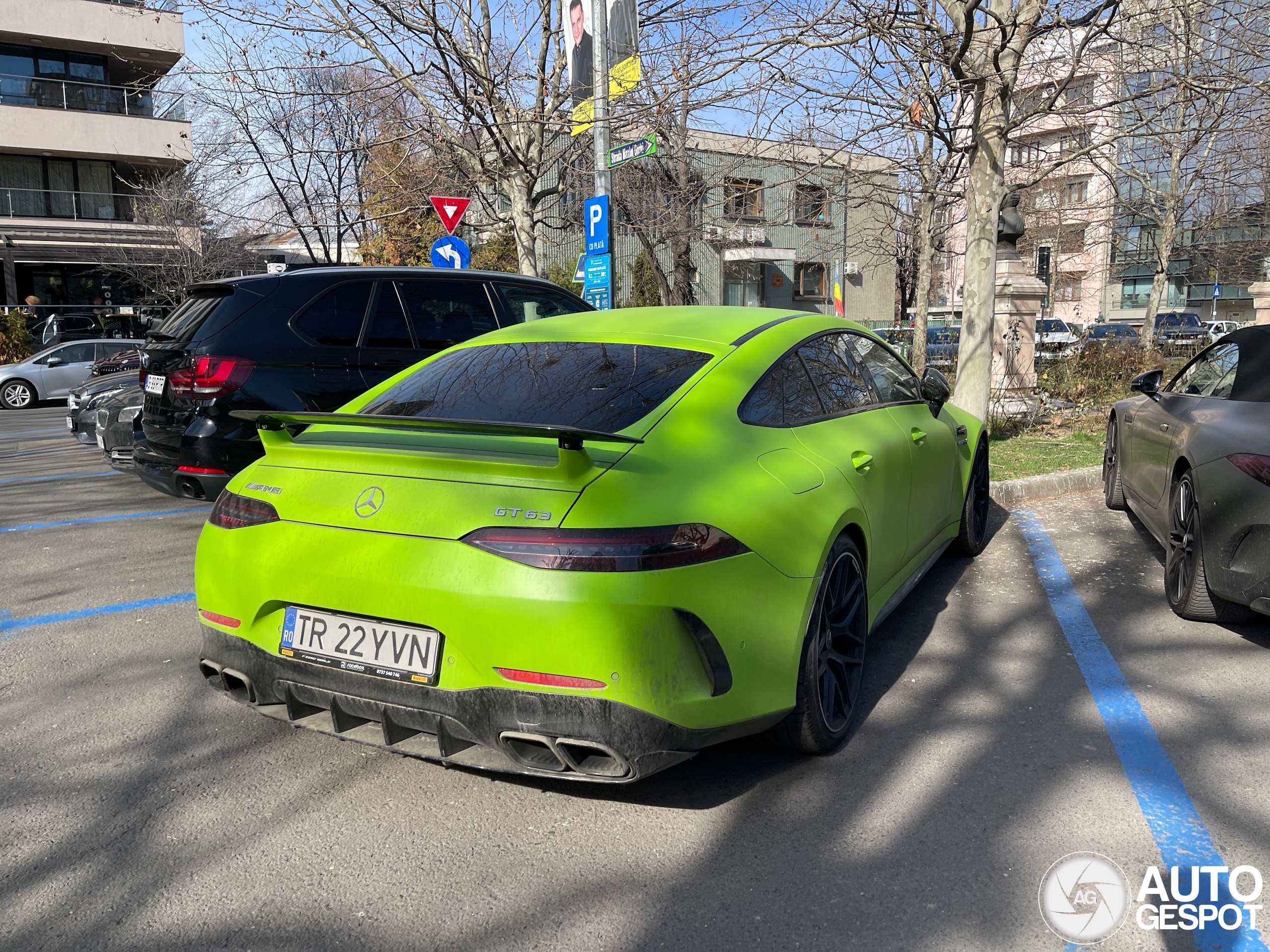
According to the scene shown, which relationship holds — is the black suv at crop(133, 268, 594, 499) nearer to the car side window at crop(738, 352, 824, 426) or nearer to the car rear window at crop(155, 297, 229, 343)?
the car rear window at crop(155, 297, 229, 343)

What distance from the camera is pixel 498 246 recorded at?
97.3 feet

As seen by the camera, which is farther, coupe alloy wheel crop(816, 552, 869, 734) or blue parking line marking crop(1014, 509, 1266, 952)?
coupe alloy wheel crop(816, 552, 869, 734)

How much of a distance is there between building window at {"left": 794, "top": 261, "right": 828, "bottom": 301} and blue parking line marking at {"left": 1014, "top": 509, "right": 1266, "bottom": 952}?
36129mm

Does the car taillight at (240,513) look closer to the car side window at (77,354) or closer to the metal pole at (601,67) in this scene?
the metal pole at (601,67)

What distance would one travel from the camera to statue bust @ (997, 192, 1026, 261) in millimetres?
14781

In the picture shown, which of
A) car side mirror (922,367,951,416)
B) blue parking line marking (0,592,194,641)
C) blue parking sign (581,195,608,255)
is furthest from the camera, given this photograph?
blue parking sign (581,195,608,255)

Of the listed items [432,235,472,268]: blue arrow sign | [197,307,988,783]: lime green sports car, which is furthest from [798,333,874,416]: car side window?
[432,235,472,268]: blue arrow sign

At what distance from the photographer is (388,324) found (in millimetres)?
6555

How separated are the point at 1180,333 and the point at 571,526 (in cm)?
3915

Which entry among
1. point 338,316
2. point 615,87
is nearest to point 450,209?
point 615,87

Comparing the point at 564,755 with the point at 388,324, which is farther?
the point at 388,324

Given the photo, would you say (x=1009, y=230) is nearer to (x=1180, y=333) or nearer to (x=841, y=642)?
(x=841, y=642)

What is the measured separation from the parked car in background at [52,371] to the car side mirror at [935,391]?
19.7 meters

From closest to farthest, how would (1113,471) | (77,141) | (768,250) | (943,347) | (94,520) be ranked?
(1113,471) → (94,520) → (943,347) → (77,141) → (768,250)
